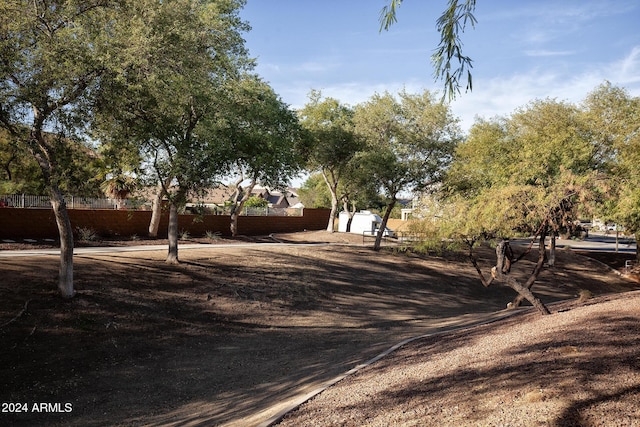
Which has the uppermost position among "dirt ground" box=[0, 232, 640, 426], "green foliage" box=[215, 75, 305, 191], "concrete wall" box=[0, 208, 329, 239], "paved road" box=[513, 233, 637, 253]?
"green foliage" box=[215, 75, 305, 191]

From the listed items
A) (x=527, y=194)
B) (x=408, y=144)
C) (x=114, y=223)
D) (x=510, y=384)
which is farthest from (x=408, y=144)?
(x=510, y=384)

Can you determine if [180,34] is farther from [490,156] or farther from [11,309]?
[490,156]

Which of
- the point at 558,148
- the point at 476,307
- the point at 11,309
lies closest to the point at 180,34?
the point at 11,309

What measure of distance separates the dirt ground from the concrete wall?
409 centimetres

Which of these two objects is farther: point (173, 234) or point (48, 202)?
point (48, 202)

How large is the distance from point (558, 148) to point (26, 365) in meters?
23.1

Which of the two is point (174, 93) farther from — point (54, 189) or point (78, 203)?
point (78, 203)

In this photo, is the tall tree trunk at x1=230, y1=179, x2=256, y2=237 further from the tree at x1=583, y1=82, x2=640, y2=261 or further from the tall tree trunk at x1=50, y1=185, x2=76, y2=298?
the tree at x1=583, y1=82, x2=640, y2=261

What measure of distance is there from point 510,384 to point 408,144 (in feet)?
90.3

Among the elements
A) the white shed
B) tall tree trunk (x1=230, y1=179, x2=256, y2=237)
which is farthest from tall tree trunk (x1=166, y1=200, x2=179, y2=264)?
the white shed

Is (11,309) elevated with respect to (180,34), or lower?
lower

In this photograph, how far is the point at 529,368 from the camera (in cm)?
746

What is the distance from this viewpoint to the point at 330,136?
3816cm

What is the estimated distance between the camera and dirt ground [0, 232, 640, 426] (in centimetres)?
984
